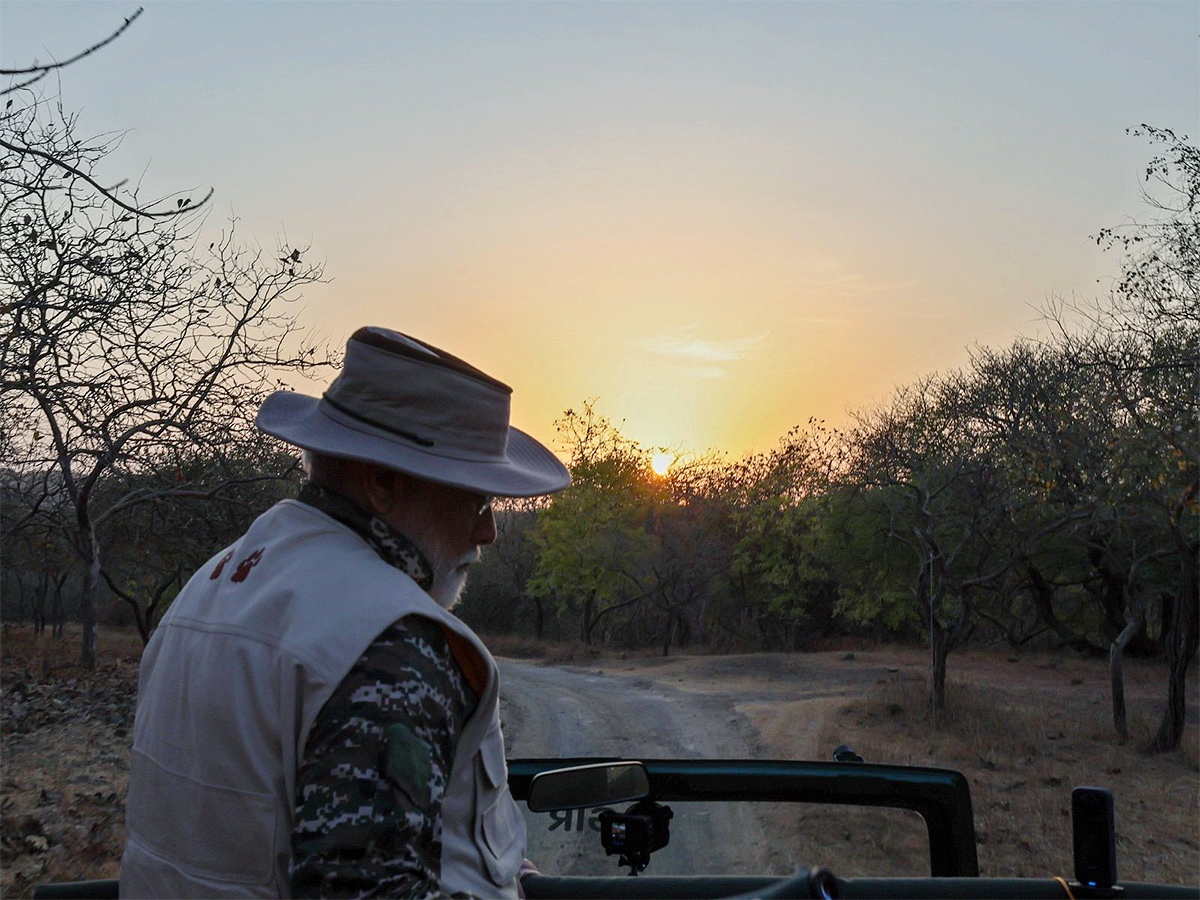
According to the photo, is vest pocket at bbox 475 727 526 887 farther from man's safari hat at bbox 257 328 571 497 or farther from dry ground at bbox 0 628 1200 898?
dry ground at bbox 0 628 1200 898

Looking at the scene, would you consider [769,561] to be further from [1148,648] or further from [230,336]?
[230,336]

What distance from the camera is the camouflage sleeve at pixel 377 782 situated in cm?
134

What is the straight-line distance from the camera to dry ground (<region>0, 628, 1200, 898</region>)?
708 centimetres

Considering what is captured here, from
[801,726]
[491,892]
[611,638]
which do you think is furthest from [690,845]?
[611,638]

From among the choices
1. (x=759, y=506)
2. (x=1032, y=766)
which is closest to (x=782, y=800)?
(x=1032, y=766)

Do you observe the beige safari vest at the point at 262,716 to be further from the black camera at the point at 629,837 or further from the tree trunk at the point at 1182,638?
the tree trunk at the point at 1182,638

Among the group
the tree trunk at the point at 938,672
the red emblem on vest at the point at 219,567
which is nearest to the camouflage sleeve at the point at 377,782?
the red emblem on vest at the point at 219,567

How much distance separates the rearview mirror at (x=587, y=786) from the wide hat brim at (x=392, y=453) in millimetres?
633

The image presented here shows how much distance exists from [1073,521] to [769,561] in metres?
17.2

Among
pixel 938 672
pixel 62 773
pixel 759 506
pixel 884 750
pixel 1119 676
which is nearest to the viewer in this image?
pixel 62 773

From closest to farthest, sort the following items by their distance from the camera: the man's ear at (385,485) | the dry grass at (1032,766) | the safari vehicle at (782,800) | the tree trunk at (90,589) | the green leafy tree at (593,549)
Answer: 1. the man's ear at (385,485)
2. the safari vehicle at (782,800)
3. the dry grass at (1032,766)
4. the tree trunk at (90,589)
5. the green leafy tree at (593,549)

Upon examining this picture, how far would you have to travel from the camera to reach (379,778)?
1.36 m

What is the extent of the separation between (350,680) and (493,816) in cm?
45

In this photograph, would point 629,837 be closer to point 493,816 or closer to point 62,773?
point 493,816
